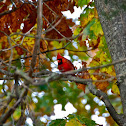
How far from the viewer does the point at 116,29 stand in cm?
302

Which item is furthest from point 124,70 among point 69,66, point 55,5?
point 69,66

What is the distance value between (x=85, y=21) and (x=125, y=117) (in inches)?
97.2

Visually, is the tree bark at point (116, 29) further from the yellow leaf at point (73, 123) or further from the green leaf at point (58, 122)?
the green leaf at point (58, 122)

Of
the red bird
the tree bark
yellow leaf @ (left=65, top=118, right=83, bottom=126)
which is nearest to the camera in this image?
the tree bark

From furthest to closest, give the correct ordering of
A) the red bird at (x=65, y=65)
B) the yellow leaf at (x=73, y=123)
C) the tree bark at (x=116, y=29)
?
the red bird at (x=65, y=65) → the yellow leaf at (x=73, y=123) → the tree bark at (x=116, y=29)

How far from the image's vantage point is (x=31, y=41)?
5.45 m

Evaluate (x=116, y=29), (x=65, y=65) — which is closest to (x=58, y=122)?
(x=116, y=29)

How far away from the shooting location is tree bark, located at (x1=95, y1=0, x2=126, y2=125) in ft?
9.45

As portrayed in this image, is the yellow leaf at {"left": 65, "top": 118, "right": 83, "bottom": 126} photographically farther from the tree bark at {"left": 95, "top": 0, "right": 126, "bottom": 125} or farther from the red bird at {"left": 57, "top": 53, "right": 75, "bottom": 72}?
the red bird at {"left": 57, "top": 53, "right": 75, "bottom": 72}

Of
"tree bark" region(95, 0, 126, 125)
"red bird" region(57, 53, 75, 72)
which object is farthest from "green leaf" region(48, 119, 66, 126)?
"red bird" region(57, 53, 75, 72)

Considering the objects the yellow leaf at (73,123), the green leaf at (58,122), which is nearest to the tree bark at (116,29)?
the yellow leaf at (73,123)

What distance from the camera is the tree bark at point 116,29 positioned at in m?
2.88

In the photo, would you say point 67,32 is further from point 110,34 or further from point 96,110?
point 96,110

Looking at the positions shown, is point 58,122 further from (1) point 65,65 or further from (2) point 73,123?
(1) point 65,65
